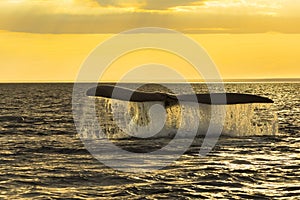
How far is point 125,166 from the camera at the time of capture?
731 inches

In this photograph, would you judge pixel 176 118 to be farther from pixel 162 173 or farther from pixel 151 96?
pixel 162 173

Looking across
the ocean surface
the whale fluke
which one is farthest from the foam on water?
the whale fluke

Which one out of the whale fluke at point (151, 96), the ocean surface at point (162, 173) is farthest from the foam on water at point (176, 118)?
the whale fluke at point (151, 96)

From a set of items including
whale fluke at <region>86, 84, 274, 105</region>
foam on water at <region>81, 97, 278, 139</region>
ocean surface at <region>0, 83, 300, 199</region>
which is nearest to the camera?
ocean surface at <region>0, 83, 300, 199</region>

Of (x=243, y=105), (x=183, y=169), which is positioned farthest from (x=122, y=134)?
(x=183, y=169)

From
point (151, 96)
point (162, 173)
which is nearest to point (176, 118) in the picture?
point (151, 96)

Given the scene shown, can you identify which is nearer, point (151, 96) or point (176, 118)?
point (151, 96)

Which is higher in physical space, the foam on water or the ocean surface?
the foam on water

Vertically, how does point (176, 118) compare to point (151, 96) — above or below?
below

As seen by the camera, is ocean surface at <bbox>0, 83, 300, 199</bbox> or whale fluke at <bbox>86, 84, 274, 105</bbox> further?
whale fluke at <bbox>86, 84, 274, 105</bbox>

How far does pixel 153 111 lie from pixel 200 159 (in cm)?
458

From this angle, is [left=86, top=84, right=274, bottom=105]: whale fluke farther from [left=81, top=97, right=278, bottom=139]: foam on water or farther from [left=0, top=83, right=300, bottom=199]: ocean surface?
[left=0, top=83, right=300, bottom=199]: ocean surface

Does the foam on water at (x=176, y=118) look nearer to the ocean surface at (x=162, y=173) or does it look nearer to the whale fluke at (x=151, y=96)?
the ocean surface at (x=162, y=173)

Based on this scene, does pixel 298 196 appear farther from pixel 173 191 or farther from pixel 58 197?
pixel 58 197
